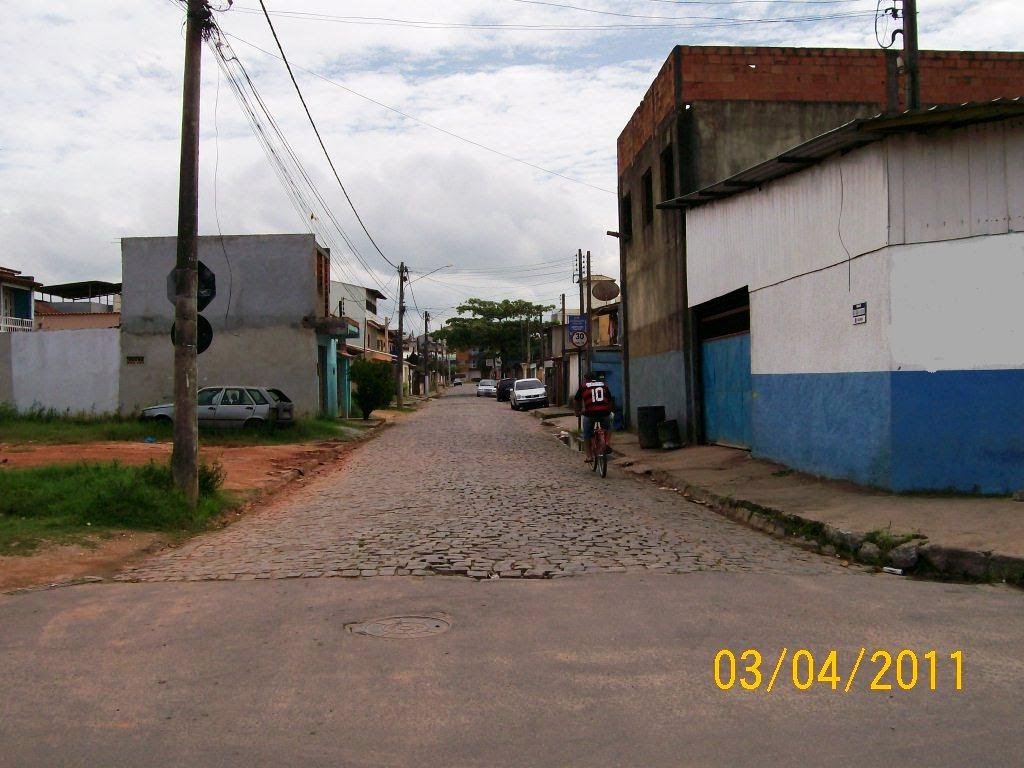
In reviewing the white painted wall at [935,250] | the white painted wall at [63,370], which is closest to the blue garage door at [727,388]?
the white painted wall at [935,250]

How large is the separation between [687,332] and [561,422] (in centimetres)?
1488

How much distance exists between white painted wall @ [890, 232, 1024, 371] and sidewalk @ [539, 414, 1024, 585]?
64.8 inches

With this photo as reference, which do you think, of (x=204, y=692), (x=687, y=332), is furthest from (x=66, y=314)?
(x=204, y=692)

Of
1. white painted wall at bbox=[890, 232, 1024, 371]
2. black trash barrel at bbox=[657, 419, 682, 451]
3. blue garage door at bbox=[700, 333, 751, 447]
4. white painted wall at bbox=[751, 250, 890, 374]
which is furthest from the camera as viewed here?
black trash barrel at bbox=[657, 419, 682, 451]

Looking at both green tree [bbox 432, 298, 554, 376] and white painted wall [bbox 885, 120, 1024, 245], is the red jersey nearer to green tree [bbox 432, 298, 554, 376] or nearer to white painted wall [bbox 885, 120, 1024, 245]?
white painted wall [bbox 885, 120, 1024, 245]

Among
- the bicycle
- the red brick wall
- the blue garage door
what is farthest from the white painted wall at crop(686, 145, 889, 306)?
the bicycle

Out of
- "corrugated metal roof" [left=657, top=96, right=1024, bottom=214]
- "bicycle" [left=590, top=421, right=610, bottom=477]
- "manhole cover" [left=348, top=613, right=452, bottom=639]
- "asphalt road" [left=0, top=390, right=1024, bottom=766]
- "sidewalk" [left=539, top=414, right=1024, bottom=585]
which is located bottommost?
"asphalt road" [left=0, top=390, right=1024, bottom=766]

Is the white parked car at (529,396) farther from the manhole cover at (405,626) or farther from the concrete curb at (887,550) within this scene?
the manhole cover at (405,626)

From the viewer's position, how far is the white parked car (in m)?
46.8

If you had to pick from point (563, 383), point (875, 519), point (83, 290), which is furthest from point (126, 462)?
point (83, 290)

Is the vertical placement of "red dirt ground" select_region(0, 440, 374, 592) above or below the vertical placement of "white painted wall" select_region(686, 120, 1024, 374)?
below

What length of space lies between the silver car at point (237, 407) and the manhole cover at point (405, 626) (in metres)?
19.2

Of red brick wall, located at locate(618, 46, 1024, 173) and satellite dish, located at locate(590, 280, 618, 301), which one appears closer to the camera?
red brick wall, located at locate(618, 46, 1024, 173)

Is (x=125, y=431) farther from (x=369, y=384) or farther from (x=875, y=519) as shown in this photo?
(x=875, y=519)
